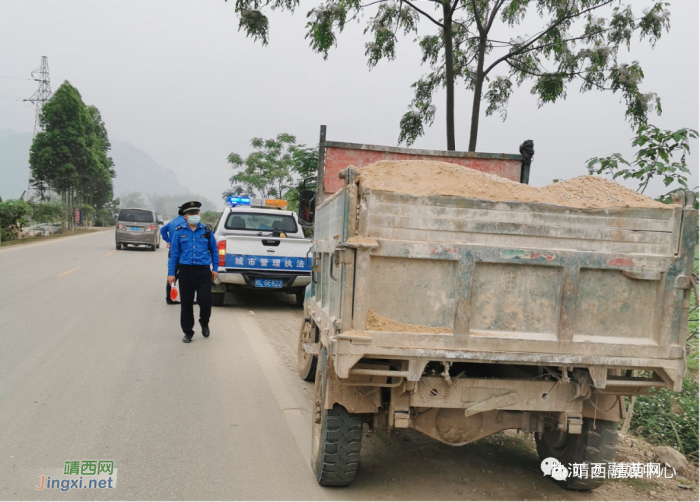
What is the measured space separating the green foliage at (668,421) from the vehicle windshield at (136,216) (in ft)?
70.0

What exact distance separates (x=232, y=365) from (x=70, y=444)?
259 centimetres

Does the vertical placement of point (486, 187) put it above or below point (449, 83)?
below

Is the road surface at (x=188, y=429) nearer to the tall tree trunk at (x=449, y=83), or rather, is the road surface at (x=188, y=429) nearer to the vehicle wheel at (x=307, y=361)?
the vehicle wheel at (x=307, y=361)

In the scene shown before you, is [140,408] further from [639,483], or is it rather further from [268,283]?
[268,283]

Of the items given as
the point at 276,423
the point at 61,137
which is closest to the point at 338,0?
the point at 276,423

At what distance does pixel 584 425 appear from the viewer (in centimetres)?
359

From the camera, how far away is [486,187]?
3.28 m

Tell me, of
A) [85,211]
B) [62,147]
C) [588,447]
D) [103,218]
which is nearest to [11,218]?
[62,147]

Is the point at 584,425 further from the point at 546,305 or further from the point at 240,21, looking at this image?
the point at 240,21

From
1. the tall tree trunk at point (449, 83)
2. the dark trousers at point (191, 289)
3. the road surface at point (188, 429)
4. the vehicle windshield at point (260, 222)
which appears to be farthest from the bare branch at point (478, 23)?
the road surface at point (188, 429)

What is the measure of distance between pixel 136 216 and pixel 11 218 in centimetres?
641

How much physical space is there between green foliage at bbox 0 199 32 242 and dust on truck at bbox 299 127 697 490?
84.4 ft

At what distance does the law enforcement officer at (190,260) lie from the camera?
747cm

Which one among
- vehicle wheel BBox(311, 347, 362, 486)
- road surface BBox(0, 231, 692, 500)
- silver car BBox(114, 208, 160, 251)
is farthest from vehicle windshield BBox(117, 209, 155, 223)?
vehicle wheel BBox(311, 347, 362, 486)
